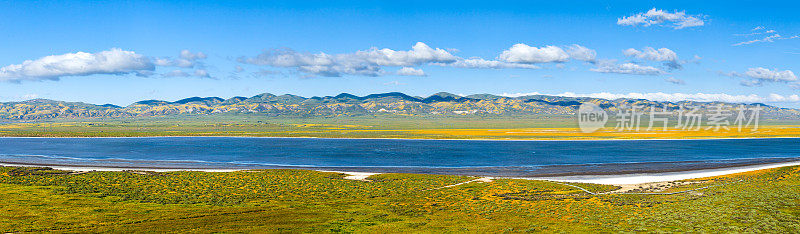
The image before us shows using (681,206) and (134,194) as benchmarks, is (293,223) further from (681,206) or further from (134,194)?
(681,206)

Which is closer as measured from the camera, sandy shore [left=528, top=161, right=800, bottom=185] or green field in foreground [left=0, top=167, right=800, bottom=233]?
green field in foreground [left=0, top=167, right=800, bottom=233]

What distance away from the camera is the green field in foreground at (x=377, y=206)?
1350 inches

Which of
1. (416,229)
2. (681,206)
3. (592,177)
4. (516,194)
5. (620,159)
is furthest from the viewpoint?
(620,159)

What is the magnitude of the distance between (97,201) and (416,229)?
31.1 metres

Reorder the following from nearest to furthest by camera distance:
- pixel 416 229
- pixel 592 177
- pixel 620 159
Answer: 1. pixel 416 229
2. pixel 592 177
3. pixel 620 159

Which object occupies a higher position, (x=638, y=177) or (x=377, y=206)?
(x=377, y=206)

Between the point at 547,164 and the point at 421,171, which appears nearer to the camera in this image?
the point at 421,171

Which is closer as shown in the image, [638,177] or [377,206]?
[377,206]

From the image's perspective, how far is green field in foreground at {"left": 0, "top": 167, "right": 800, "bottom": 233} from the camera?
112 ft

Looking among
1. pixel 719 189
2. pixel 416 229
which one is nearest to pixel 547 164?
pixel 719 189

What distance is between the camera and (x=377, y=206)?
4491cm

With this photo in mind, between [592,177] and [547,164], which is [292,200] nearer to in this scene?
[592,177]

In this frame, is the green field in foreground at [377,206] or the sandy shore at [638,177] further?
the sandy shore at [638,177]

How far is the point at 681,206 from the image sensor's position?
3969 centimetres
